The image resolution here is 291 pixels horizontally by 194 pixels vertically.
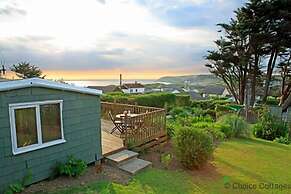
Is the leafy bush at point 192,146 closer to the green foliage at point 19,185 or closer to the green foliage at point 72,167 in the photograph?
the green foliage at point 72,167

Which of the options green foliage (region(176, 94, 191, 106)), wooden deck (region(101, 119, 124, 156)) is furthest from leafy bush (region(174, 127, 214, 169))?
green foliage (region(176, 94, 191, 106))

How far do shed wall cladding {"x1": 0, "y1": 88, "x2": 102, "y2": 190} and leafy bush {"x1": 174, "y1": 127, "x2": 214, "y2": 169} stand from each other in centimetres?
232

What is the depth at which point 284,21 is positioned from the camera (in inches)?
743

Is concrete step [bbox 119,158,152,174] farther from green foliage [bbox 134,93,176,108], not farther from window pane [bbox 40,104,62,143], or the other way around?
green foliage [bbox 134,93,176,108]

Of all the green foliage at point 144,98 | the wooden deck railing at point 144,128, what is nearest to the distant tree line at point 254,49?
the green foliage at point 144,98

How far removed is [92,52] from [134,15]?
16.7 feet

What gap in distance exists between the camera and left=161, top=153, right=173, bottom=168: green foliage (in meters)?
7.41

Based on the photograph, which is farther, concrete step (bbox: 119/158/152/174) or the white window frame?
concrete step (bbox: 119/158/152/174)

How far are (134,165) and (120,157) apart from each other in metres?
0.49

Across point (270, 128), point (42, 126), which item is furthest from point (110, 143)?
point (270, 128)

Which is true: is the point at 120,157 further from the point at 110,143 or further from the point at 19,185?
the point at 19,185

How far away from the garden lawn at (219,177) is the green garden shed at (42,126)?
956 mm

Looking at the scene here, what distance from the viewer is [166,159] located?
7.70m

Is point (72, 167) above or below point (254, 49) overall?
below
